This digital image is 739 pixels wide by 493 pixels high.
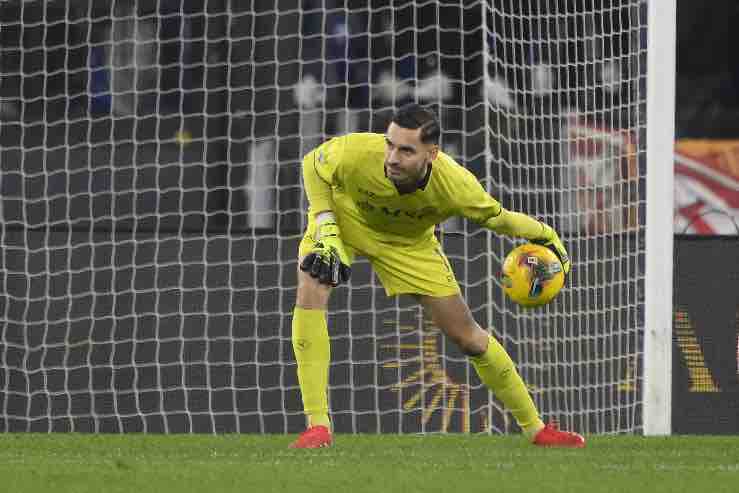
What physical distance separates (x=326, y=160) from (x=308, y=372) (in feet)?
2.86

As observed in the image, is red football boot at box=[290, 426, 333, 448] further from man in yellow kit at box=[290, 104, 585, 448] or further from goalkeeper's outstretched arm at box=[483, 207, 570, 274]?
goalkeeper's outstretched arm at box=[483, 207, 570, 274]

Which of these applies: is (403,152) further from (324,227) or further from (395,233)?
(395,233)

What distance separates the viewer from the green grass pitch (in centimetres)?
508

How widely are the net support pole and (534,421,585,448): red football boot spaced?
133 centimetres

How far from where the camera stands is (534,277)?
271 inches

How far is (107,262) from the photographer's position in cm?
955

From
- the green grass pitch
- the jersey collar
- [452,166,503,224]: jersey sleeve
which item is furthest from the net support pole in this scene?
the jersey collar

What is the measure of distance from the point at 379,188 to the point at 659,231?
7.17ft

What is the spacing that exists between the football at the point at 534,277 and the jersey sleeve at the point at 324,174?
0.86 metres

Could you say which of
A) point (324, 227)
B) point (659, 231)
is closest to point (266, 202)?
point (659, 231)

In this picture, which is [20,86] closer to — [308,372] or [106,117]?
[106,117]

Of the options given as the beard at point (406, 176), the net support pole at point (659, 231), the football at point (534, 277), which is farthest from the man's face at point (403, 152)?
the net support pole at point (659, 231)

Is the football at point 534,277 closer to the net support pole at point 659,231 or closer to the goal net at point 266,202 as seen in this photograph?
→ the net support pole at point 659,231

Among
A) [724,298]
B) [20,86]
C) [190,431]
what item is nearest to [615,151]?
[724,298]
